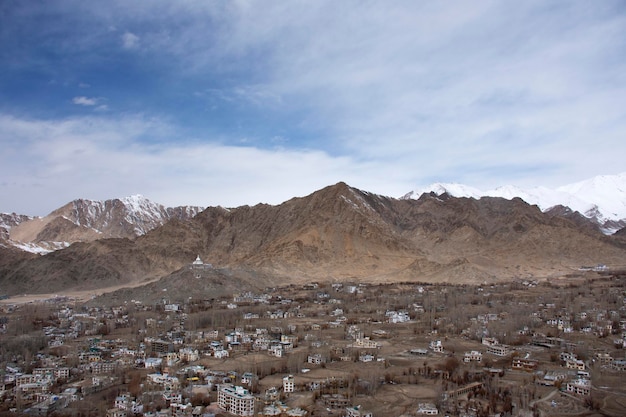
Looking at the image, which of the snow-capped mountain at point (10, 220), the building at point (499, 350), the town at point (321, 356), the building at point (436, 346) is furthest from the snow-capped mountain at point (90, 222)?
the building at point (499, 350)

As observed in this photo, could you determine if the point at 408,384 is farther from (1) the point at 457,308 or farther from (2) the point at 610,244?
(2) the point at 610,244

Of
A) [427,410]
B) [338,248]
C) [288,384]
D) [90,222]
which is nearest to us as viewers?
[427,410]

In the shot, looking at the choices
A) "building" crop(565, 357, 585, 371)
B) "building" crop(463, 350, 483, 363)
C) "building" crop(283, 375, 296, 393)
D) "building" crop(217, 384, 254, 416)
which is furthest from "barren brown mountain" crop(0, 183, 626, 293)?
"building" crop(217, 384, 254, 416)

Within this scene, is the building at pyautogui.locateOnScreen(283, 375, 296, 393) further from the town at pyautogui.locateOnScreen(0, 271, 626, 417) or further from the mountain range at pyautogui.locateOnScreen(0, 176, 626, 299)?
the mountain range at pyautogui.locateOnScreen(0, 176, 626, 299)

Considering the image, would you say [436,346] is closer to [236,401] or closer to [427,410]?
[427,410]

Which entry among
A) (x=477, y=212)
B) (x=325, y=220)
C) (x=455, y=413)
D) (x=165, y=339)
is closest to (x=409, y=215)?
(x=477, y=212)

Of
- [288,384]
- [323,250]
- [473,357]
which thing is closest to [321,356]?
[288,384]

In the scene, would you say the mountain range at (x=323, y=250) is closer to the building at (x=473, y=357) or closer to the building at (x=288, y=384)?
the building at (x=473, y=357)
